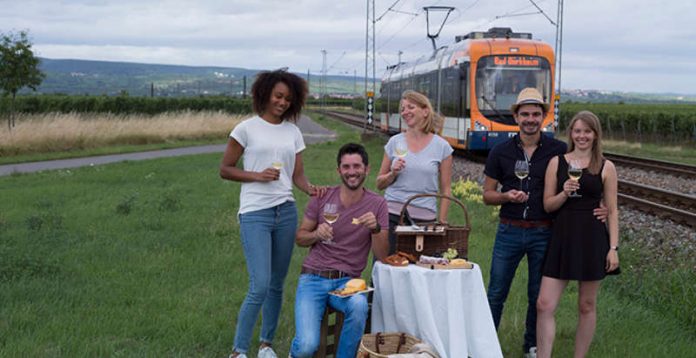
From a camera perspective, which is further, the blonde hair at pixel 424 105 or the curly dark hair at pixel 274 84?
the blonde hair at pixel 424 105

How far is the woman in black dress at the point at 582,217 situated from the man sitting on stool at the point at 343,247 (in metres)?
1.10

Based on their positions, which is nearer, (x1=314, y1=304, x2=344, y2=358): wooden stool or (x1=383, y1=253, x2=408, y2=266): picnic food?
(x1=383, y1=253, x2=408, y2=266): picnic food

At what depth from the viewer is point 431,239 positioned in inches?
231

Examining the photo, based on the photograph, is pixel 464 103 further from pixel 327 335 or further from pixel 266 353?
pixel 327 335

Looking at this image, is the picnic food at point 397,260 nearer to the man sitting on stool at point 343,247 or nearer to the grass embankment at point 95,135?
the man sitting on stool at point 343,247

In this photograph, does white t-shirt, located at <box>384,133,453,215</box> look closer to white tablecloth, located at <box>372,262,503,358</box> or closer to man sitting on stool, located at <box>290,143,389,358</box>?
man sitting on stool, located at <box>290,143,389,358</box>

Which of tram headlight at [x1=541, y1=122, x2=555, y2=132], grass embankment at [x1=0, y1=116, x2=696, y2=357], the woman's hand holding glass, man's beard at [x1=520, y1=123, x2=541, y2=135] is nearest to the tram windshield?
tram headlight at [x1=541, y1=122, x2=555, y2=132]

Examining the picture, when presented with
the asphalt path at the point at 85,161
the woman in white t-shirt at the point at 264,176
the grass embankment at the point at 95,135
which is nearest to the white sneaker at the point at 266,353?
the woman in white t-shirt at the point at 264,176

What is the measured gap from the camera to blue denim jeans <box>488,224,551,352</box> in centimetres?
584

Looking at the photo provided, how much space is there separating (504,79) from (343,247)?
17.5 meters

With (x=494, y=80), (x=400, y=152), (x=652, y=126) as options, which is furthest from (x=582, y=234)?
(x=652, y=126)

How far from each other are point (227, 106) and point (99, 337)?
60.4 m

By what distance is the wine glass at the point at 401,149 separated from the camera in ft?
20.3

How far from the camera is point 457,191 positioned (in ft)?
52.7
